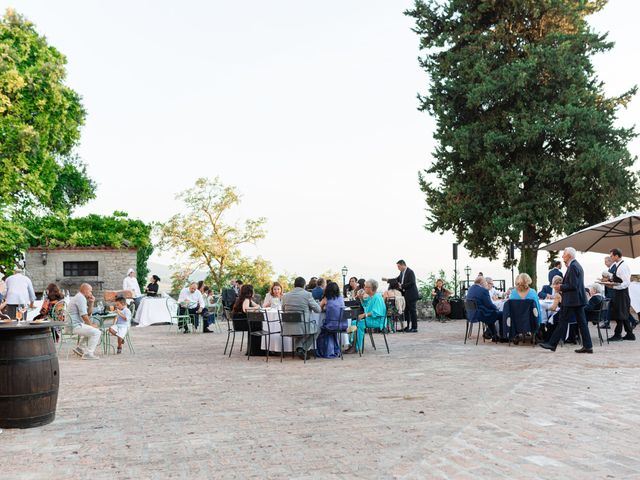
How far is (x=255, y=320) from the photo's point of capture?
10.3 metres

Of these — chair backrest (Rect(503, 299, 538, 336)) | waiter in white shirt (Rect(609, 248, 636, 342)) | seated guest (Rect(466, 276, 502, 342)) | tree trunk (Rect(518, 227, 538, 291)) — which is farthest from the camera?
tree trunk (Rect(518, 227, 538, 291))

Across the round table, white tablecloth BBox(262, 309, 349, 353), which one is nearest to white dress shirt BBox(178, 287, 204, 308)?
white tablecloth BBox(262, 309, 349, 353)

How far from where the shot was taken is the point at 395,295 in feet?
54.8

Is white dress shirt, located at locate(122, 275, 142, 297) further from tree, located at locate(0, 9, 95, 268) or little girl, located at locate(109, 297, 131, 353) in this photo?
little girl, located at locate(109, 297, 131, 353)

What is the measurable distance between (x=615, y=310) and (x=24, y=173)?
71.7 ft

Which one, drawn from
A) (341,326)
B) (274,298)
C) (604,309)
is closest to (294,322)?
(341,326)

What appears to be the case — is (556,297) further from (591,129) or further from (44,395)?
(591,129)

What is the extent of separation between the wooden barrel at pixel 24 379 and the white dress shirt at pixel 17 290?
8.18m

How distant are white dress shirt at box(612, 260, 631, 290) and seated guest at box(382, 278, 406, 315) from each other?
548 centimetres

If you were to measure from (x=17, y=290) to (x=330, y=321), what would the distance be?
22.3 ft

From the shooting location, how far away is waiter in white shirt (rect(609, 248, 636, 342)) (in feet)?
40.5

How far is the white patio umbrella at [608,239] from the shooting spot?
14.5 meters

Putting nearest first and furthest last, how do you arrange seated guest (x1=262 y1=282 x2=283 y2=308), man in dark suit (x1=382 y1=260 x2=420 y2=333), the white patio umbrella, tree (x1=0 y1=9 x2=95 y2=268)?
seated guest (x1=262 y1=282 x2=283 y2=308)
the white patio umbrella
man in dark suit (x1=382 y1=260 x2=420 y2=333)
tree (x1=0 y1=9 x2=95 y2=268)

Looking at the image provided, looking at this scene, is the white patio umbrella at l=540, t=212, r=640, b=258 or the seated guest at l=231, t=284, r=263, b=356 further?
the white patio umbrella at l=540, t=212, r=640, b=258
